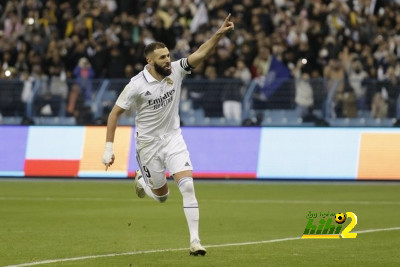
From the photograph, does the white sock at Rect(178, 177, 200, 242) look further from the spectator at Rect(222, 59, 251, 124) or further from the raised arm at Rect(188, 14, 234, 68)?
the spectator at Rect(222, 59, 251, 124)

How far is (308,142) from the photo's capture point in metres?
23.7

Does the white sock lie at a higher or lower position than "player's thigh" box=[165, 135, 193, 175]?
lower

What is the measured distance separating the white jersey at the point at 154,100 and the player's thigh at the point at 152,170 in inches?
10.5

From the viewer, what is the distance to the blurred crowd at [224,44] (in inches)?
1032

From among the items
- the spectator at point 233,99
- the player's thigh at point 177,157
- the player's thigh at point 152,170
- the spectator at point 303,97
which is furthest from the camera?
the spectator at point 233,99

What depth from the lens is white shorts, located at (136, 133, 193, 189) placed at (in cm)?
1274

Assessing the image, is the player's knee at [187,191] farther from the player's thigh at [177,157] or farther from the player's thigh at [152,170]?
the player's thigh at [152,170]

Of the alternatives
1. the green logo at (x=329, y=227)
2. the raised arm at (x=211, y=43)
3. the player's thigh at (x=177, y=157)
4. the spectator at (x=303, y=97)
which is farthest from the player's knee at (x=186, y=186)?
the spectator at (x=303, y=97)

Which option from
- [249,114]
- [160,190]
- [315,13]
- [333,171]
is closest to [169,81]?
[160,190]

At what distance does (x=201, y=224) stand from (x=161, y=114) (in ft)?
11.3

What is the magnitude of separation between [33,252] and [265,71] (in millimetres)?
16054

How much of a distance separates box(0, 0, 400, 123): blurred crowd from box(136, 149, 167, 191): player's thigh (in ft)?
41.1

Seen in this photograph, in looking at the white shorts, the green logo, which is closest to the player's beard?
the white shorts

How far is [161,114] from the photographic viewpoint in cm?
1296
